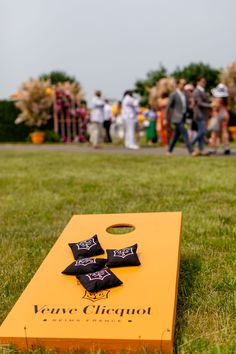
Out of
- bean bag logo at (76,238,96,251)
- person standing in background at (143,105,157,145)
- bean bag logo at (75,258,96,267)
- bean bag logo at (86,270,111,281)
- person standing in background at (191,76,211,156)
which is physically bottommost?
person standing in background at (143,105,157,145)

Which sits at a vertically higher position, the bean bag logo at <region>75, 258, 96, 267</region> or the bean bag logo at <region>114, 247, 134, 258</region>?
the bean bag logo at <region>114, 247, 134, 258</region>

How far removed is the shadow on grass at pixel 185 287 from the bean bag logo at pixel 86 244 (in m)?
0.61

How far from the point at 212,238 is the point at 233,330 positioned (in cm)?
196

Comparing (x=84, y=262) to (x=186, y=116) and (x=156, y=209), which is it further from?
(x=186, y=116)

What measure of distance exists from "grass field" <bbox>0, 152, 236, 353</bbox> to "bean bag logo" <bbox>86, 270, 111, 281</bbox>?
1.53ft

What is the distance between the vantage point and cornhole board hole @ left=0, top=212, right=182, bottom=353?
8.18 feet

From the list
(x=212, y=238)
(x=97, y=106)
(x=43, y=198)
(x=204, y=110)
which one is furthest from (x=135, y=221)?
(x=97, y=106)

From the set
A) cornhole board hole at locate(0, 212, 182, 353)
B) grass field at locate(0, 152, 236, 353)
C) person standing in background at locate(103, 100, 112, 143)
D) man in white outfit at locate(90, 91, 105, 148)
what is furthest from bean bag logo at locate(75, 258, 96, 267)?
person standing in background at locate(103, 100, 112, 143)

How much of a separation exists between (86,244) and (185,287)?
0.69 m

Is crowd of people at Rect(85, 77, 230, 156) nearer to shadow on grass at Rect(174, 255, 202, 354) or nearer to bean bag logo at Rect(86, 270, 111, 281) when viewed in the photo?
shadow on grass at Rect(174, 255, 202, 354)

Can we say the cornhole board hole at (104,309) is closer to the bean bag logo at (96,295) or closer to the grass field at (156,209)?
the bean bag logo at (96,295)

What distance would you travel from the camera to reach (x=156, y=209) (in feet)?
20.5

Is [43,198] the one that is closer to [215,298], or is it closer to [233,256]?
[233,256]

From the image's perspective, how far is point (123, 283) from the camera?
2.95 metres
